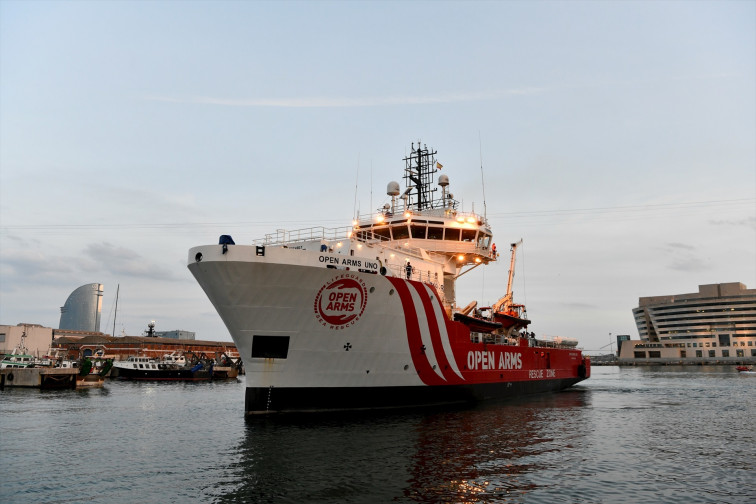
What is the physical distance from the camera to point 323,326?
18625 mm

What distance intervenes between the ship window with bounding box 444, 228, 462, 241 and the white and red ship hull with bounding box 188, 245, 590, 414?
22.9 feet

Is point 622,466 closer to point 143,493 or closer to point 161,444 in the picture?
point 143,493

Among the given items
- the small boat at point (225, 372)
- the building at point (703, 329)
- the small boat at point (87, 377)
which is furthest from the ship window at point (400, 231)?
the building at point (703, 329)

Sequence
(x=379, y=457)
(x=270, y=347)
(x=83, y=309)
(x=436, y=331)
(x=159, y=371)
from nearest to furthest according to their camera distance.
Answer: (x=379, y=457), (x=270, y=347), (x=436, y=331), (x=159, y=371), (x=83, y=309)

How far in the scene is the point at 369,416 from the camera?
19.7 meters

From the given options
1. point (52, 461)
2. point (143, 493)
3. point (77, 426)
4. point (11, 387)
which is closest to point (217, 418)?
point (77, 426)

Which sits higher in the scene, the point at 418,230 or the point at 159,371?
the point at 418,230

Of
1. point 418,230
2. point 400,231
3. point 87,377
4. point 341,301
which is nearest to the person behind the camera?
point 341,301

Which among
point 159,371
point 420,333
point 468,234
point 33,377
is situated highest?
point 468,234

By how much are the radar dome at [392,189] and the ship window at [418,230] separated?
324 centimetres

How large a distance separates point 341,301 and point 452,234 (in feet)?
38.4

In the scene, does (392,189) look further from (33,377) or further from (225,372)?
(225,372)

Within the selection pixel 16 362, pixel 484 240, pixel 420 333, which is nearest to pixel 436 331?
pixel 420 333

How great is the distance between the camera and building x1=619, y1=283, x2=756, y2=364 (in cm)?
13750
